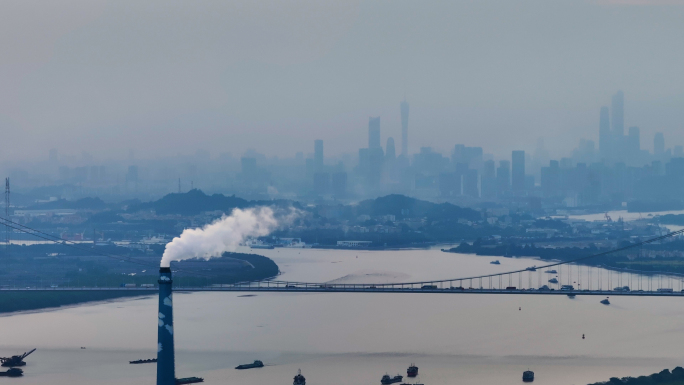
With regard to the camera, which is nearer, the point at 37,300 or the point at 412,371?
the point at 412,371

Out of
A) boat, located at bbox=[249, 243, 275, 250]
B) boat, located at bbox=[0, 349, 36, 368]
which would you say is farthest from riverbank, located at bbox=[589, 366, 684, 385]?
boat, located at bbox=[249, 243, 275, 250]

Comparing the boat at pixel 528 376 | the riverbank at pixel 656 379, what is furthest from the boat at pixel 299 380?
the riverbank at pixel 656 379

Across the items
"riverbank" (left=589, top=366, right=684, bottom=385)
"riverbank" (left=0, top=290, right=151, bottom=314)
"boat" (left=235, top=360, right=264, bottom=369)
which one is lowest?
"riverbank" (left=589, top=366, right=684, bottom=385)

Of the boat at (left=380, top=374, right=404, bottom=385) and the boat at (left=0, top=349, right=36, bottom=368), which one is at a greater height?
the boat at (left=0, top=349, right=36, bottom=368)

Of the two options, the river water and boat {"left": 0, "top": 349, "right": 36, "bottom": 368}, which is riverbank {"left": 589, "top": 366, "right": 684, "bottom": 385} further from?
boat {"left": 0, "top": 349, "right": 36, "bottom": 368}

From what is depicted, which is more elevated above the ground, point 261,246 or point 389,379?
point 261,246

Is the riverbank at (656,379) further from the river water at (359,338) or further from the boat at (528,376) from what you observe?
the boat at (528,376)

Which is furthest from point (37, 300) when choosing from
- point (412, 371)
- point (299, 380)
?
point (412, 371)

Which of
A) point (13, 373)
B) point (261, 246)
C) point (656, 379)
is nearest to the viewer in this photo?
point (656, 379)

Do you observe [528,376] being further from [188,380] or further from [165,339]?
[165,339]
